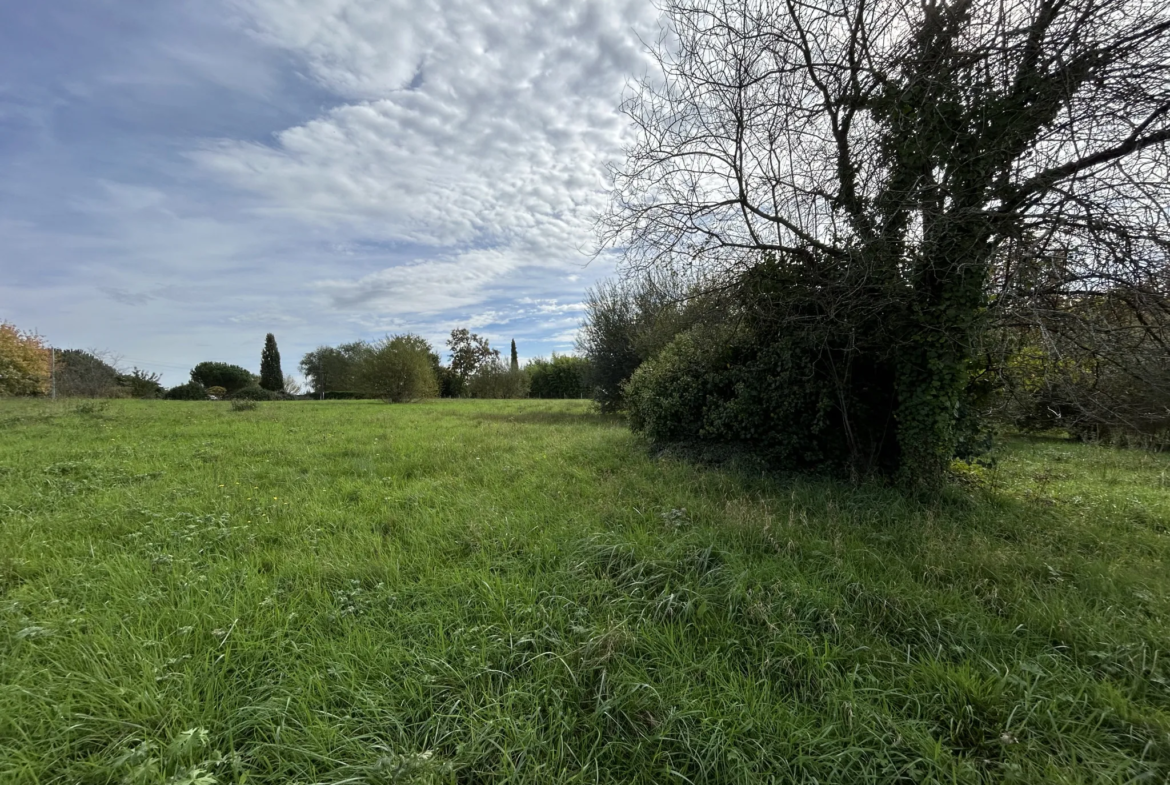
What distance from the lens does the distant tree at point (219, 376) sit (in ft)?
116

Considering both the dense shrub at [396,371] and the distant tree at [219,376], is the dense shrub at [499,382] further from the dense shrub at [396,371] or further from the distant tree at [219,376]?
the distant tree at [219,376]

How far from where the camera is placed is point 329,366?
42.8 metres

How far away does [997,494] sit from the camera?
16.1 ft

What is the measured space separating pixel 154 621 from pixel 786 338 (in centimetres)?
624

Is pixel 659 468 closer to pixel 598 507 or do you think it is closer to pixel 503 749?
pixel 598 507

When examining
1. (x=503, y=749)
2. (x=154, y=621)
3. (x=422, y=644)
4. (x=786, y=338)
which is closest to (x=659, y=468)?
(x=786, y=338)

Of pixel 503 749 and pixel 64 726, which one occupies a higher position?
pixel 64 726

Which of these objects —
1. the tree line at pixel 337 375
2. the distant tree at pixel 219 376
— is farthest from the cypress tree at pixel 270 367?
the distant tree at pixel 219 376

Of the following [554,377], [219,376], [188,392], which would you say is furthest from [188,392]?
[554,377]

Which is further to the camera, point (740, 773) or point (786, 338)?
point (786, 338)

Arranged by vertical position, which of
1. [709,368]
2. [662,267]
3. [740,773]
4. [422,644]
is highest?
[662,267]

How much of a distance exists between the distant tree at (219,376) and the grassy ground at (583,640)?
39.3 metres

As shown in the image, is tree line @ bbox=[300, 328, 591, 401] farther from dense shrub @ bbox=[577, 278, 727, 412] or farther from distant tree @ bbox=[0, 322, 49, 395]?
distant tree @ bbox=[0, 322, 49, 395]

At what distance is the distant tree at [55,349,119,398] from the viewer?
22.0 meters
